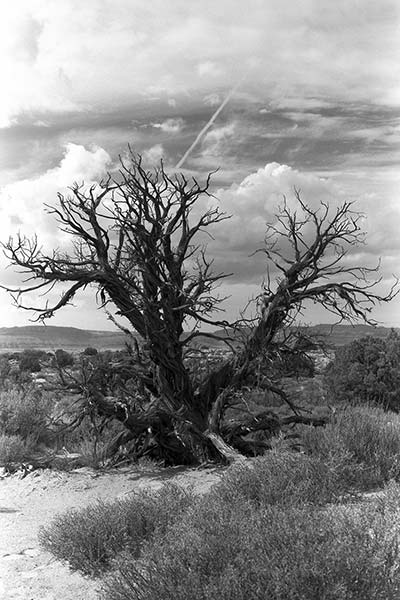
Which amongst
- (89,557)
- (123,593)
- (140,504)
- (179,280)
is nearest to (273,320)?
(179,280)

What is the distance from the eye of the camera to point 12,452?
1327 centimetres

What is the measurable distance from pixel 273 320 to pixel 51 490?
4.91 metres

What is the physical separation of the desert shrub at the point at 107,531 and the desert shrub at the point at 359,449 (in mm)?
2008

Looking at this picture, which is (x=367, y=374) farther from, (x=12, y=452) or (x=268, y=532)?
(x=268, y=532)

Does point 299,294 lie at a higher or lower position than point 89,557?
higher

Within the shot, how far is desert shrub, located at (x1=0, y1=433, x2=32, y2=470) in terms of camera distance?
13.0 m

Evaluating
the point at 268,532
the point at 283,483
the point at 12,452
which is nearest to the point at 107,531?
the point at 283,483

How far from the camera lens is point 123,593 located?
444cm

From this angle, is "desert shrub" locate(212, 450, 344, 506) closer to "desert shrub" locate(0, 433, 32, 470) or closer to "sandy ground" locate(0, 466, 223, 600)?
"sandy ground" locate(0, 466, 223, 600)

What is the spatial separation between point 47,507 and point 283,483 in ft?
14.5

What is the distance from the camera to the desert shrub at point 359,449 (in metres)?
7.86

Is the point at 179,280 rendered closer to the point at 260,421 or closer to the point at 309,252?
the point at 309,252

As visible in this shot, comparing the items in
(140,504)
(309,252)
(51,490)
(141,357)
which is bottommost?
(51,490)

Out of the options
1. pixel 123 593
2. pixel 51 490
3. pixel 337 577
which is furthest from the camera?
pixel 51 490
